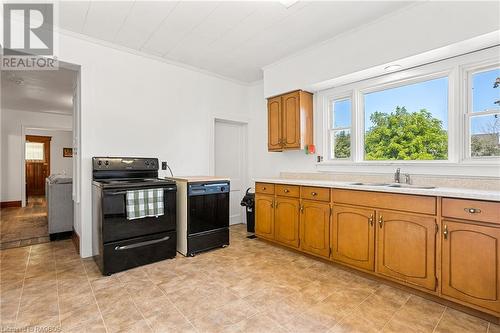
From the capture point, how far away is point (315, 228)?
2.93 m

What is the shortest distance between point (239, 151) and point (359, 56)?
8.83 feet

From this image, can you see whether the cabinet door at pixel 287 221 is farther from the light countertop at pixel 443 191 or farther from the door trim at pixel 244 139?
the door trim at pixel 244 139

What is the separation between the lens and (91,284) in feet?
7.82

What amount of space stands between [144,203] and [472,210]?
9.74 ft

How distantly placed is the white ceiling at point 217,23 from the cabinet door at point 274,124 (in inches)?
27.6

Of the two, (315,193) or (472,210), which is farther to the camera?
(315,193)

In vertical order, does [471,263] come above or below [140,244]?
above

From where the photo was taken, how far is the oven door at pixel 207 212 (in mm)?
3152

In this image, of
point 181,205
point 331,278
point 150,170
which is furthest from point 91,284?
point 331,278

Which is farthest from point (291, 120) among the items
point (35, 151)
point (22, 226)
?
point (35, 151)

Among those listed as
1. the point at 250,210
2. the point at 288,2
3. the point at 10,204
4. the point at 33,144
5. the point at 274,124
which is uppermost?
the point at 288,2

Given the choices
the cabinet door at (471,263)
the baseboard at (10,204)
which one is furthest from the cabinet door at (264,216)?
the baseboard at (10,204)

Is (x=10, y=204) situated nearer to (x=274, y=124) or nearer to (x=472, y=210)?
(x=274, y=124)

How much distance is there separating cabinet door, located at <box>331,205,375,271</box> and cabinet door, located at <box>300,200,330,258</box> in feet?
0.28
